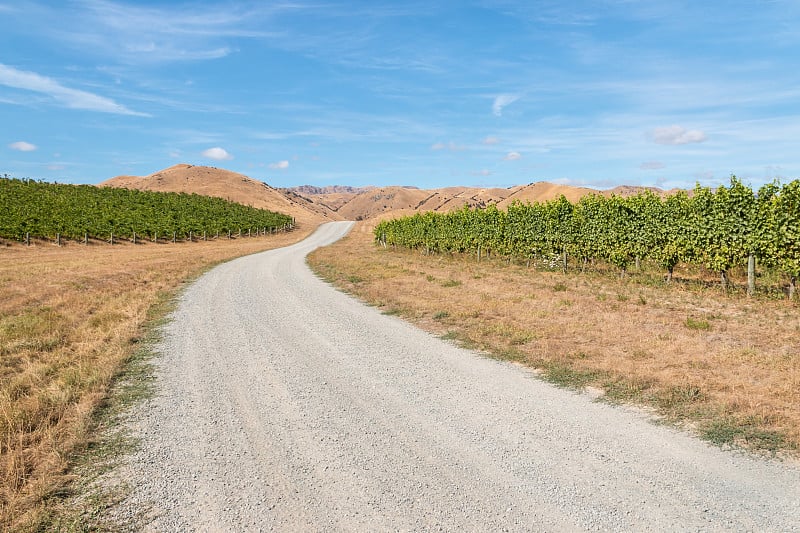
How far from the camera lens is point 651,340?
36.2 feet

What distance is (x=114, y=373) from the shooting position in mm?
8836

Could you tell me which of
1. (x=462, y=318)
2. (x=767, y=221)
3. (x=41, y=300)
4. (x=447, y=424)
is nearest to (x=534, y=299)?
(x=462, y=318)

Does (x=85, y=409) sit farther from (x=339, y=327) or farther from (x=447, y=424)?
(x=339, y=327)

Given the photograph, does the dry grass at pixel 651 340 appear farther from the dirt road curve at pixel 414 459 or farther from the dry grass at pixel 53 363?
the dry grass at pixel 53 363

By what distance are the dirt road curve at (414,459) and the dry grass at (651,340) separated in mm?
969

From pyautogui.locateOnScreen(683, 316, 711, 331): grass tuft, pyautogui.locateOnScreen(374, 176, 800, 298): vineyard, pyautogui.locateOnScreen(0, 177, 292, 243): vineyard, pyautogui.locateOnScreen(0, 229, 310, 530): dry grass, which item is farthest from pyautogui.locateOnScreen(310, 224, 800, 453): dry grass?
pyautogui.locateOnScreen(0, 177, 292, 243): vineyard

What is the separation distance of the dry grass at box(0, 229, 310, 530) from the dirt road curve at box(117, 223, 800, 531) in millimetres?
863

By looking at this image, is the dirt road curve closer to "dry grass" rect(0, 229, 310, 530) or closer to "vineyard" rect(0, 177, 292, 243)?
"dry grass" rect(0, 229, 310, 530)

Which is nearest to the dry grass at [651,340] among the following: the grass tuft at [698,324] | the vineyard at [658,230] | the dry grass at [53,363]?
the grass tuft at [698,324]

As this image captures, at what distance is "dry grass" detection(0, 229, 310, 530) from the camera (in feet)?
17.2

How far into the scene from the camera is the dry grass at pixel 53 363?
525cm

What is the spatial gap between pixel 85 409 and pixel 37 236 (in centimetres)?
5595

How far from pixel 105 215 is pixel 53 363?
59.2 meters

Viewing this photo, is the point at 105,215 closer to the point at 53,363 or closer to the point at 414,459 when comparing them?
the point at 53,363
